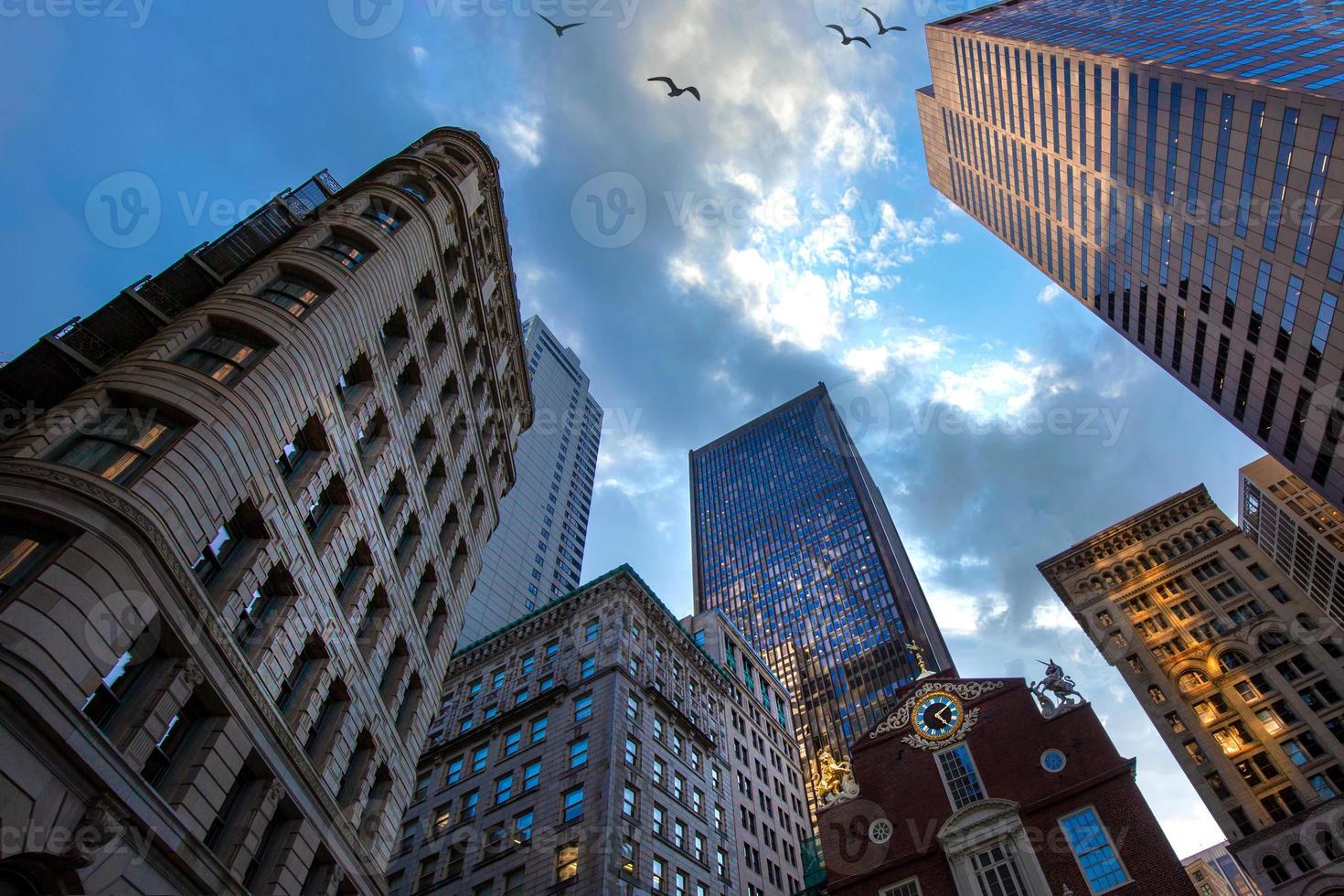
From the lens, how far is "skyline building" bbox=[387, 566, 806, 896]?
4366cm

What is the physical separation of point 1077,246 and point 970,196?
33.9 meters

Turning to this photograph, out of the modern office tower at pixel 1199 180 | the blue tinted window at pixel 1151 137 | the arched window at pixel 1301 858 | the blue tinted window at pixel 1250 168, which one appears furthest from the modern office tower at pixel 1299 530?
the blue tinted window at pixel 1250 168

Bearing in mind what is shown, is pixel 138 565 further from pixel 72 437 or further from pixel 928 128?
pixel 928 128

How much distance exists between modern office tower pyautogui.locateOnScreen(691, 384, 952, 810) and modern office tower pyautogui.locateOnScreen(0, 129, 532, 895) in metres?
102

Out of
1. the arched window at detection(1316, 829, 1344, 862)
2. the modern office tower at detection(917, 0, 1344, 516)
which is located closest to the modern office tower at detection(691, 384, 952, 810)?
the arched window at detection(1316, 829, 1344, 862)

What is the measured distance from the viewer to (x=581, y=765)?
155 ft

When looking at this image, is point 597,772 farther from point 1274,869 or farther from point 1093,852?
point 1274,869

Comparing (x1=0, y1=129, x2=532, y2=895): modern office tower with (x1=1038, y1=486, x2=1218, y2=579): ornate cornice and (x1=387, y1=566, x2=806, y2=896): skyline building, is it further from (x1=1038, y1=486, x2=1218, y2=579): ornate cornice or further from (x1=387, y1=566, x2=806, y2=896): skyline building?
(x1=1038, y1=486, x2=1218, y2=579): ornate cornice

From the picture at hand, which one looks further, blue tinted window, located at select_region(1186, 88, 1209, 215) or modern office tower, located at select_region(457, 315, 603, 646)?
modern office tower, located at select_region(457, 315, 603, 646)

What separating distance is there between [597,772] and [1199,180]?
68558 millimetres

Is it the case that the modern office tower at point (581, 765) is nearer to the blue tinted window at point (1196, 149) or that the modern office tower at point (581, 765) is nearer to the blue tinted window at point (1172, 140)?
the blue tinted window at point (1196, 149)

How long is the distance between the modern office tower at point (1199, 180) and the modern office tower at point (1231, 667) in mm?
23057

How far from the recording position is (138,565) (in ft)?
55.1

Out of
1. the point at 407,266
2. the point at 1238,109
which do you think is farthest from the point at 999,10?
the point at 407,266
